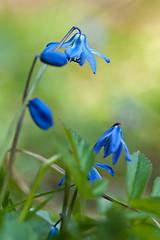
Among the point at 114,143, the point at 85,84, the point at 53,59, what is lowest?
the point at 114,143

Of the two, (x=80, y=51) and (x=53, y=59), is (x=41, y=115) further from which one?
(x=80, y=51)

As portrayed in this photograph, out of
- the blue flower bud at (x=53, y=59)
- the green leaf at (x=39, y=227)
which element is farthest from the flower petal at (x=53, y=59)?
the green leaf at (x=39, y=227)

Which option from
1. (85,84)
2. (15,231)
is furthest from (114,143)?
(85,84)

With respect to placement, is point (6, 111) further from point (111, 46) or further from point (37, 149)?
point (111, 46)

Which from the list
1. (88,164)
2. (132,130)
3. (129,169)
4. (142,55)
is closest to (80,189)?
(88,164)

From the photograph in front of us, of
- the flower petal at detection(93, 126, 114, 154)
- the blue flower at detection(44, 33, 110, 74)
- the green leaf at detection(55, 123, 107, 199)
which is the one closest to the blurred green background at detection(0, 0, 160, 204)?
the blue flower at detection(44, 33, 110, 74)

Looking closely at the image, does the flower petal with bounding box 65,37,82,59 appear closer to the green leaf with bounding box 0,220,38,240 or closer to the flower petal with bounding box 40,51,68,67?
the flower petal with bounding box 40,51,68,67
